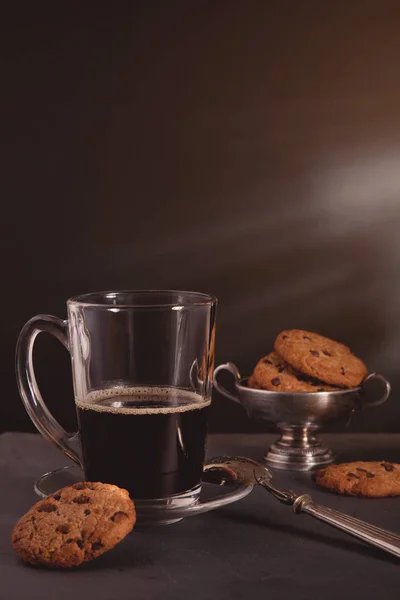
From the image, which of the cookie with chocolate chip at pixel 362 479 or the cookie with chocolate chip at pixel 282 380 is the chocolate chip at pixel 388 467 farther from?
the cookie with chocolate chip at pixel 282 380

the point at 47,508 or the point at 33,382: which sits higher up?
the point at 33,382

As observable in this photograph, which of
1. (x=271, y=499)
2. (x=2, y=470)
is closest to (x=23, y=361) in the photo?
(x=2, y=470)

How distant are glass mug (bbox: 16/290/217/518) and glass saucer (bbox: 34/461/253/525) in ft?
0.05

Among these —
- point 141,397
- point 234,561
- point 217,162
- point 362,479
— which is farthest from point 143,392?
point 217,162

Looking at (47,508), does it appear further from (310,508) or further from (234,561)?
(310,508)

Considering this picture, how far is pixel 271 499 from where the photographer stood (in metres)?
1.17

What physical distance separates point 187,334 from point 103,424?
16cm

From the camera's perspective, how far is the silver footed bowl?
4.37ft

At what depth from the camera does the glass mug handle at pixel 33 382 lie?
43.4 inches

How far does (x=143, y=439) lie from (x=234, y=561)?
7.6 inches

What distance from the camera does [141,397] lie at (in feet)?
3.44

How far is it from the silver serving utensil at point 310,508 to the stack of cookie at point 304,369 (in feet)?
0.66

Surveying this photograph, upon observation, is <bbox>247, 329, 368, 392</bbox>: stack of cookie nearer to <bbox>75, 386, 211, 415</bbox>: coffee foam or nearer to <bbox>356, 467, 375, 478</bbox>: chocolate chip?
<bbox>356, 467, 375, 478</bbox>: chocolate chip

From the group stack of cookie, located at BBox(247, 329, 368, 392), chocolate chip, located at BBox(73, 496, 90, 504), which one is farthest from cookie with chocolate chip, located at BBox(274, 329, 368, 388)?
chocolate chip, located at BBox(73, 496, 90, 504)
